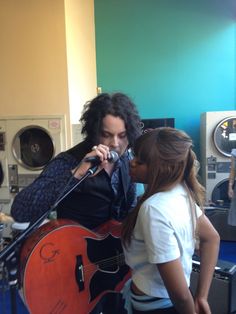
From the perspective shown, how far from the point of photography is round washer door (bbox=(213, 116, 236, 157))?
4.18 m

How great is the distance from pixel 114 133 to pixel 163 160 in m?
0.36

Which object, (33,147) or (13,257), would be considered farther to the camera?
(33,147)

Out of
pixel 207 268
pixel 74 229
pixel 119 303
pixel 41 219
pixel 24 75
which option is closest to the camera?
pixel 41 219

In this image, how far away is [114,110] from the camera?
1.40 meters

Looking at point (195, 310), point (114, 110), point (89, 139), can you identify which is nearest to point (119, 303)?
point (195, 310)

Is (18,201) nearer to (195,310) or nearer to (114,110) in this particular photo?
(114,110)

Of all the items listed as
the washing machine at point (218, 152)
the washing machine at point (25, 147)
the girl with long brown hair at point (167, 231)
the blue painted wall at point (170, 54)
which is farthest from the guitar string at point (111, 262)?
the blue painted wall at point (170, 54)

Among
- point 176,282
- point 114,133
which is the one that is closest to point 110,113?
point 114,133

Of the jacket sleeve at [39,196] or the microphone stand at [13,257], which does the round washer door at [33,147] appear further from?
the microphone stand at [13,257]

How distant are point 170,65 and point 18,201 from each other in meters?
4.06

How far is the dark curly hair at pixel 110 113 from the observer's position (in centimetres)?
138

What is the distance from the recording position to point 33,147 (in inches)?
138

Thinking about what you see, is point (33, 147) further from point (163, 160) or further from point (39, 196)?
point (163, 160)

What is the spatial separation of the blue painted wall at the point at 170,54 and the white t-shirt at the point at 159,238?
3.91 meters
